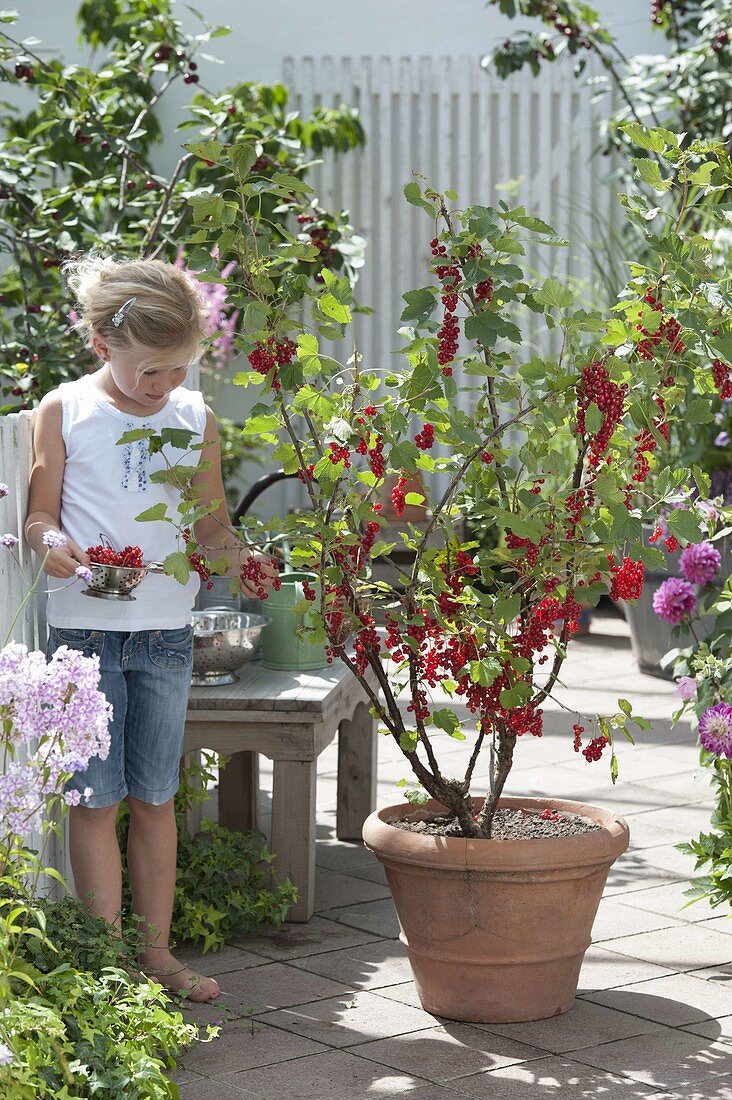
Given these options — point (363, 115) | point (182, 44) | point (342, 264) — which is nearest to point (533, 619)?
point (342, 264)

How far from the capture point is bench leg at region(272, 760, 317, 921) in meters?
3.44

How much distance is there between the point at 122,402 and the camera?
298cm

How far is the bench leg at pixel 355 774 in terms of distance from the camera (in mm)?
4160

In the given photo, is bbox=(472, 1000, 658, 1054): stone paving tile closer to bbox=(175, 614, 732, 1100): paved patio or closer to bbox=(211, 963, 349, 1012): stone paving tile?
bbox=(175, 614, 732, 1100): paved patio

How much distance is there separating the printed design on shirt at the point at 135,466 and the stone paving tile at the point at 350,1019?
1.08 meters

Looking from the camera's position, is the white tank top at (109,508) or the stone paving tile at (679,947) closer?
the white tank top at (109,508)

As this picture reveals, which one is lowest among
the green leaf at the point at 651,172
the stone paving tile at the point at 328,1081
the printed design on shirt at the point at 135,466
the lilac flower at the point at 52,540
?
the stone paving tile at the point at 328,1081

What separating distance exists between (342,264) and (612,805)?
1907mm

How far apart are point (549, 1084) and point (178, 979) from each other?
2.64ft

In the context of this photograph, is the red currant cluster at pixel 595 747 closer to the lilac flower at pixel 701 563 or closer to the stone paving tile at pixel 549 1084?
the stone paving tile at pixel 549 1084

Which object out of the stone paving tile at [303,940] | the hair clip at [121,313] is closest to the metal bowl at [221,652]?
the stone paving tile at [303,940]

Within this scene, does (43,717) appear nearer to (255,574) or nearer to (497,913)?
(255,574)

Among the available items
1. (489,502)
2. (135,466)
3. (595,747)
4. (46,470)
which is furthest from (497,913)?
(46,470)

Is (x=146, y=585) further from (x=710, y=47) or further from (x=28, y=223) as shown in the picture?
(x=710, y=47)
